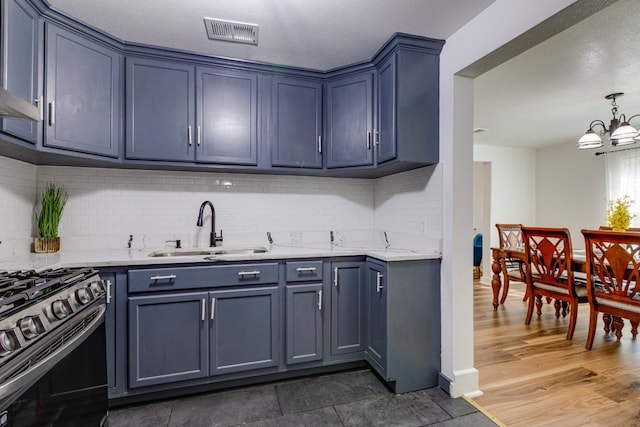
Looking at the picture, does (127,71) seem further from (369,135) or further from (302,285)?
(302,285)

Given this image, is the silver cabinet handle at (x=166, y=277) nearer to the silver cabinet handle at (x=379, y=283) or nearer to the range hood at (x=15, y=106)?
the range hood at (x=15, y=106)

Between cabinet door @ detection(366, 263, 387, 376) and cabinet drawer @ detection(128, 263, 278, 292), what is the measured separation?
67 centimetres

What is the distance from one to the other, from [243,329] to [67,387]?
1036 mm

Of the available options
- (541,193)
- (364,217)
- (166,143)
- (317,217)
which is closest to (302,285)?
(317,217)

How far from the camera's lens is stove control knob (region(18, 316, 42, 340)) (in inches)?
40.5

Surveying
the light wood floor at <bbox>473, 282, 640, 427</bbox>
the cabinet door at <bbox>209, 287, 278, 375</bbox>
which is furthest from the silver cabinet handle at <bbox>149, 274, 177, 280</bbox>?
the light wood floor at <bbox>473, 282, 640, 427</bbox>

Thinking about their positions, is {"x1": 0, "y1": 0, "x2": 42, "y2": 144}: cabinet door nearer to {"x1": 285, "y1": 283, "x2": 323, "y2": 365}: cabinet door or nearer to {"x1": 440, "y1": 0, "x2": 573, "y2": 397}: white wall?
{"x1": 285, "y1": 283, "x2": 323, "y2": 365}: cabinet door

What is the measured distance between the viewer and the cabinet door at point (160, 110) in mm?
2260

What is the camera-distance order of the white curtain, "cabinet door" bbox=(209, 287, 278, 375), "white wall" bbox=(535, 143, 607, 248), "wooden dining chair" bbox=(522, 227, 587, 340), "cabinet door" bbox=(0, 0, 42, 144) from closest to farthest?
"cabinet door" bbox=(0, 0, 42, 144) → "cabinet door" bbox=(209, 287, 278, 375) → "wooden dining chair" bbox=(522, 227, 587, 340) → the white curtain → "white wall" bbox=(535, 143, 607, 248)

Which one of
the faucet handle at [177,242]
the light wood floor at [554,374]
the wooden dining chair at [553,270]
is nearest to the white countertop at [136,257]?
the faucet handle at [177,242]

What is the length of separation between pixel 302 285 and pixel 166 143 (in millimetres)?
1375

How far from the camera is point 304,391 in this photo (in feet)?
7.07

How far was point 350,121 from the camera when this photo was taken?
257 cm

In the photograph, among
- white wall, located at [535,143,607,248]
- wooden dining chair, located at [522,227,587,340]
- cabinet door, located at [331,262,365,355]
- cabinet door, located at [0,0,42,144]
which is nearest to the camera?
cabinet door, located at [0,0,42,144]
